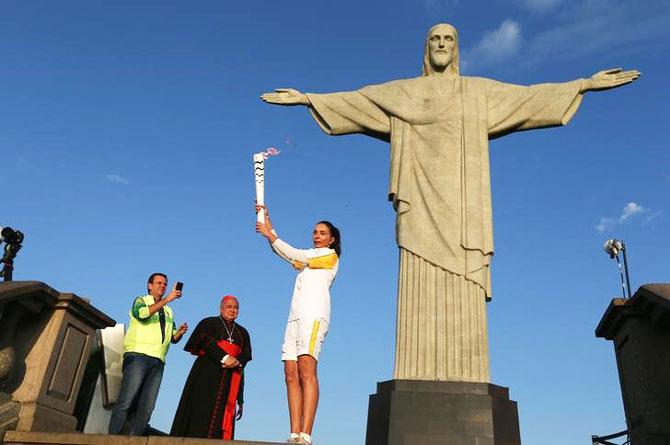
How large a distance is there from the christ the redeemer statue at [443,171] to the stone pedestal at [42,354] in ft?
10.7

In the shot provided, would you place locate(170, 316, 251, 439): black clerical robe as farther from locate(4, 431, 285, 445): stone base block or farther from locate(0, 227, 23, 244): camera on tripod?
locate(0, 227, 23, 244): camera on tripod

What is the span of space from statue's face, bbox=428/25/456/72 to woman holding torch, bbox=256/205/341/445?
11.5ft

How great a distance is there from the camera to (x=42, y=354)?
5.77 meters

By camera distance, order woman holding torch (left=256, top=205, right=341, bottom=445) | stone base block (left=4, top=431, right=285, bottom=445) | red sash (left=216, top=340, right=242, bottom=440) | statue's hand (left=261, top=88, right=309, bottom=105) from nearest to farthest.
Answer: stone base block (left=4, top=431, right=285, bottom=445), woman holding torch (left=256, top=205, right=341, bottom=445), red sash (left=216, top=340, right=242, bottom=440), statue's hand (left=261, top=88, right=309, bottom=105)

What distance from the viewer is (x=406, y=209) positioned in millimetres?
7121

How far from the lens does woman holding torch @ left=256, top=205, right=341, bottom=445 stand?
194 inches

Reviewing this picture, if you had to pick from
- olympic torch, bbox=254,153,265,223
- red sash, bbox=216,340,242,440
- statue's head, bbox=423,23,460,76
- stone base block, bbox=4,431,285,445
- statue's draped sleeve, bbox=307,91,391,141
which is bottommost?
stone base block, bbox=4,431,285,445

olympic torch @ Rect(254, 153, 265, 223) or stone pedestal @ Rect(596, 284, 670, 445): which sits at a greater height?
olympic torch @ Rect(254, 153, 265, 223)

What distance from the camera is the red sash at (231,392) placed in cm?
577

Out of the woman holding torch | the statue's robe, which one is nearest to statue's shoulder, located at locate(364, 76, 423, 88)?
the statue's robe

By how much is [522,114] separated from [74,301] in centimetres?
561

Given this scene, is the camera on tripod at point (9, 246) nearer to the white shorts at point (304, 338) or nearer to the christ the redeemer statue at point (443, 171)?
the christ the redeemer statue at point (443, 171)

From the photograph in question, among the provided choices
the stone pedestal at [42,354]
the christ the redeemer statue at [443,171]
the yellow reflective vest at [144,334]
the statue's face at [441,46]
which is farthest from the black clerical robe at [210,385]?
the statue's face at [441,46]

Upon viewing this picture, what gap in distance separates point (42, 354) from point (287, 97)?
4.32m
